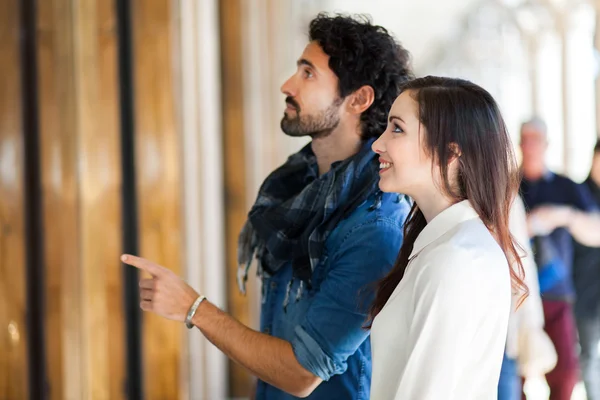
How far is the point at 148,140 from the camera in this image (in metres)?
3.37

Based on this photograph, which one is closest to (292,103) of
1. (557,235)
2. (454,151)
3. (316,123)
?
(316,123)

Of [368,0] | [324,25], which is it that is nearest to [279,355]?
[324,25]

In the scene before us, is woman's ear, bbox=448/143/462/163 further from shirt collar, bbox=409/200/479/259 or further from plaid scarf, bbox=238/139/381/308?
plaid scarf, bbox=238/139/381/308

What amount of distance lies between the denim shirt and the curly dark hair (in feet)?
0.90

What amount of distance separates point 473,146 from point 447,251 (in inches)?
8.5

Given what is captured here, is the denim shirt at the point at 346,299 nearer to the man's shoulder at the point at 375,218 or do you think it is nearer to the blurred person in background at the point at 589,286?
the man's shoulder at the point at 375,218

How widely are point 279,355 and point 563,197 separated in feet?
10.5

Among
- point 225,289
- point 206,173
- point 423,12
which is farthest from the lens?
point 423,12

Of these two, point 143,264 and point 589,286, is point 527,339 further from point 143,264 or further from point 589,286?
point 143,264

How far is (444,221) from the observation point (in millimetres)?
1445

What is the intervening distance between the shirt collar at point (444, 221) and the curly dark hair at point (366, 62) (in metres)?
0.60

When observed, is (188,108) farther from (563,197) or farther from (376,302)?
(376,302)

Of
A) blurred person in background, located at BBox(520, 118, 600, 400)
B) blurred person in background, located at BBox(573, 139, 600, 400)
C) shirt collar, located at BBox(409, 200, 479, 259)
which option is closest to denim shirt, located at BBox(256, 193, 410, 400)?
shirt collar, located at BBox(409, 200, 479, 259)

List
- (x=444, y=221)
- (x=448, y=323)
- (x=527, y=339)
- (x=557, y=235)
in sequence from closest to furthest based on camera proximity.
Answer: (x=448, y=323)
(x=444, y=221)
(x=527, y=339)
(x=557, y=235)
